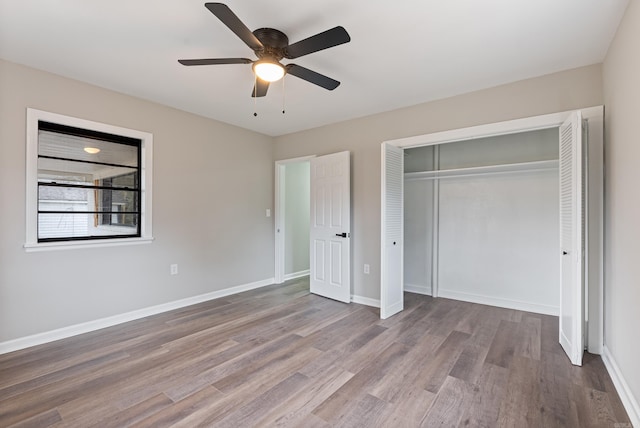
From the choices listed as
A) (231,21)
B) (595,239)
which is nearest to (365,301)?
(595,239)

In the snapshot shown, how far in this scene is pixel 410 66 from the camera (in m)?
2.77

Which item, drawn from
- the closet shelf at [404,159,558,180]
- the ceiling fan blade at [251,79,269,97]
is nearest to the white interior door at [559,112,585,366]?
the closet shelf at [404,159,558,180]

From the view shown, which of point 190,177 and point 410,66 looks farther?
point 190,177

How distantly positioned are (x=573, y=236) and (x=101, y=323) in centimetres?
446

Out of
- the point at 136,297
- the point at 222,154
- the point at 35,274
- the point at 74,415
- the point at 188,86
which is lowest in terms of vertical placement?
the point at 74,415

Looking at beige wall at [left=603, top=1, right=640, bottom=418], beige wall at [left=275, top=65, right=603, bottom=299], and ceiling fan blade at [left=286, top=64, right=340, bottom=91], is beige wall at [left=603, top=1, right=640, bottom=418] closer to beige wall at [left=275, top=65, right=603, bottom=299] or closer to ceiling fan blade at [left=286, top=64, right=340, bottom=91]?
beige wall at [left=275, top=65, right=603, bottom=299]

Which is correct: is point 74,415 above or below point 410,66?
below

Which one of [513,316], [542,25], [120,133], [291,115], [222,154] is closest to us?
[542,25]

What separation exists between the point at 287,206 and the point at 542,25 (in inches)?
160

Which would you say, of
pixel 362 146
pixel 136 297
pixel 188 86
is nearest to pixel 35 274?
pixel 136 297

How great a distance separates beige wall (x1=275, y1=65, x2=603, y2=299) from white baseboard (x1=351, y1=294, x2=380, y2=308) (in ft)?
0.15

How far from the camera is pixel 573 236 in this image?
95.6 inches

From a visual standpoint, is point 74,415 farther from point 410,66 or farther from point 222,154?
point 410,66

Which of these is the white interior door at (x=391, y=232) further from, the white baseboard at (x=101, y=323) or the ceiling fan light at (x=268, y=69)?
the white baseboard at (x=101, y=323)
